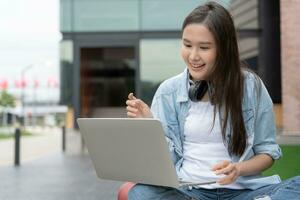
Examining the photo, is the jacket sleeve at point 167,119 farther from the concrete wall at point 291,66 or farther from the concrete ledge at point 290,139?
the concrete wall at point 291,66

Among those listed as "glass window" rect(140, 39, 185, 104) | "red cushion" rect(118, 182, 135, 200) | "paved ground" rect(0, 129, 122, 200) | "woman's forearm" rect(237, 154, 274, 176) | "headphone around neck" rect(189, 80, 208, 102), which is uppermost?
"glass window" rect(140, 39, 185, 104)

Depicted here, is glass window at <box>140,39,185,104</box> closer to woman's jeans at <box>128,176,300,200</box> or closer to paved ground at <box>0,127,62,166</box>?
paved ground at <box>0,127,62,166</box>

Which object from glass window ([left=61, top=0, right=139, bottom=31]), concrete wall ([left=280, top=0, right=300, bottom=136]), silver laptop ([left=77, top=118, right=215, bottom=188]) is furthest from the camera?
Result: glass window ([left=61, top=0, right=139, bottom=31])

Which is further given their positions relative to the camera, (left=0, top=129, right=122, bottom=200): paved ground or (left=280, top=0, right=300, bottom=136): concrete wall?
(left=280, top=0, right=300, bottom=136): concrete wall

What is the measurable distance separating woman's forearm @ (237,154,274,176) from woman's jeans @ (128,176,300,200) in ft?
0.26

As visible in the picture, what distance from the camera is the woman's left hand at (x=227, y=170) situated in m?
1.92

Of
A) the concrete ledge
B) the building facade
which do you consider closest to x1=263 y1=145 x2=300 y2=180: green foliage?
the concrete ledge

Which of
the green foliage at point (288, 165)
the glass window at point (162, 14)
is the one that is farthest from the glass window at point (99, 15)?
the green foliage at point (288, 165)

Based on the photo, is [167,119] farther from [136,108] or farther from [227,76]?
[227,76]

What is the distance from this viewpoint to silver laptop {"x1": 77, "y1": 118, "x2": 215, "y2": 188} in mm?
1877

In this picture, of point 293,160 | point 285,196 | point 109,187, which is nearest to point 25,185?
point 109,187

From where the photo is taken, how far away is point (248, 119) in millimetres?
2180

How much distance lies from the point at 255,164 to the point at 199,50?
47 centimetres

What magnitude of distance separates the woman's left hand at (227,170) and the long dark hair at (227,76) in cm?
17
